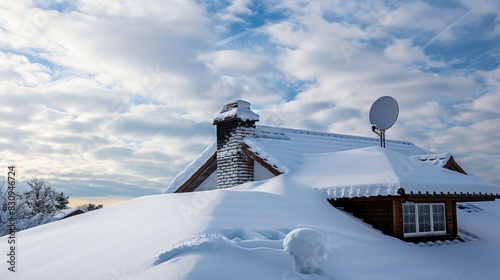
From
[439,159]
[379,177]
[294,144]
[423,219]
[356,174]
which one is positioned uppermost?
[294,144]

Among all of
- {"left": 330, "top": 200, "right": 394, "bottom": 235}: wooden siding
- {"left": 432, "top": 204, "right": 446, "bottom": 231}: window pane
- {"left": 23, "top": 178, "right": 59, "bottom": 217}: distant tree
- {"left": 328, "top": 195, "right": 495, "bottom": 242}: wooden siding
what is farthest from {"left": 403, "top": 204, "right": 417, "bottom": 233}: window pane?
{"left": 23, "top": 178, "right": 59, "bottom": 217}: distant tree

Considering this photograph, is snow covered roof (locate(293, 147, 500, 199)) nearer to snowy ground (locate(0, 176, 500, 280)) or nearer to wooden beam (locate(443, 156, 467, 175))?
snowy ground (locate(0, 176, 500, 280))

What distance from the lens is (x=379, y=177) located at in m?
12.4

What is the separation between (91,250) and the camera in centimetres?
984

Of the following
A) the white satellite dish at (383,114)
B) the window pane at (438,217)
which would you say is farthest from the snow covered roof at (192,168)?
the window pane at (438,217)

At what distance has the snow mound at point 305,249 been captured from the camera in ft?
27.1

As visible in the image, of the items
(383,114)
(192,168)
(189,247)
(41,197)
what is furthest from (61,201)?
(189,247)

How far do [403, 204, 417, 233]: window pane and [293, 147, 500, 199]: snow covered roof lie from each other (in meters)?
1.01

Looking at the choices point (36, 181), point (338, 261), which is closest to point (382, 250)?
point (338, 261)

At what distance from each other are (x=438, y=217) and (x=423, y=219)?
0.79m

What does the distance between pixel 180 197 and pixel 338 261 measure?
15.9 feet

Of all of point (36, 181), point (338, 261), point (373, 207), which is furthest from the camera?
point (36, 181)

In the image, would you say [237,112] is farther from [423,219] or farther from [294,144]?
[423,219]

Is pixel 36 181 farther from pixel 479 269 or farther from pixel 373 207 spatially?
pixel 479 269
